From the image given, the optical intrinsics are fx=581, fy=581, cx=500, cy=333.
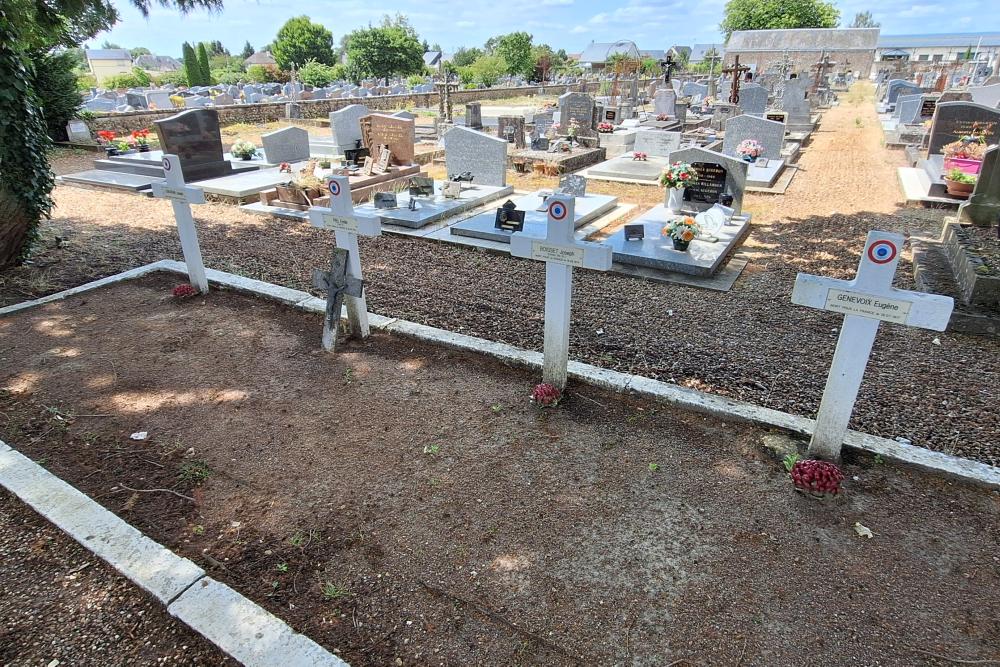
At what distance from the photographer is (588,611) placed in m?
2.48

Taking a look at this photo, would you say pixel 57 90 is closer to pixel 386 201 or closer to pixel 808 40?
pixel 386 201

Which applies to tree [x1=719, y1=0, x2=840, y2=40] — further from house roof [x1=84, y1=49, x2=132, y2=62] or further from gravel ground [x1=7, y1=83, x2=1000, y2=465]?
house roof [x1=84, y1=49, x2=132, y2=62]

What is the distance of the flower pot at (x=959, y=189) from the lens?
9.90 metres

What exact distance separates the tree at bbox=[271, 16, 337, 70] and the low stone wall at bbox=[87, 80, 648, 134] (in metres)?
24.7

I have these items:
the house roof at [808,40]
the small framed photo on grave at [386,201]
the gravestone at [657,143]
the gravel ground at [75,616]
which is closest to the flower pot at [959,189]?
the gravestone at [657,143]

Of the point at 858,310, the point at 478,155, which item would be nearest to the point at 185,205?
the point at 858,310

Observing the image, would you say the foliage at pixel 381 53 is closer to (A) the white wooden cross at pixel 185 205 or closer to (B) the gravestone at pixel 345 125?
(B) the gravestone at pixel 345 125

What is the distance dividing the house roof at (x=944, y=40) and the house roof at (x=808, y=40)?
156ft

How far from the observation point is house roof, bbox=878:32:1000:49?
106000mm

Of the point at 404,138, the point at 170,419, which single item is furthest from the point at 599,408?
the point at 404,138

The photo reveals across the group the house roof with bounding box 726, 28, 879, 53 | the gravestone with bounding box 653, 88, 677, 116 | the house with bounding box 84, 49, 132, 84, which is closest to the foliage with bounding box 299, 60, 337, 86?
the gravestone with bounding box 653, 88, 677, 116

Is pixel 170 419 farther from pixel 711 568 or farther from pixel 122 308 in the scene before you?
pixel 711 568

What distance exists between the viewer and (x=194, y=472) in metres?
3.36

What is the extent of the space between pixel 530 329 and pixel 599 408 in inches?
62.0
